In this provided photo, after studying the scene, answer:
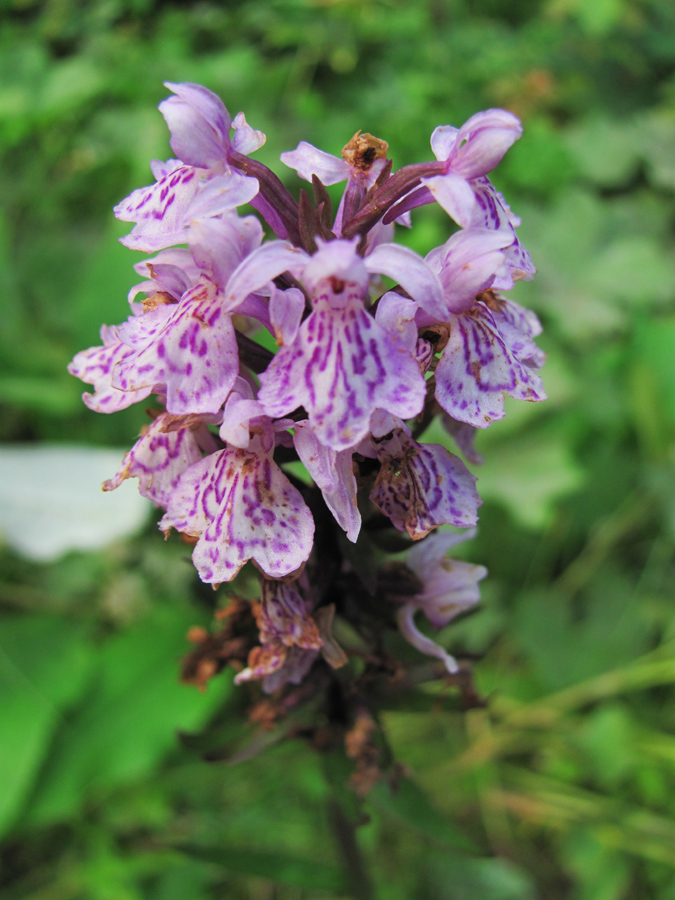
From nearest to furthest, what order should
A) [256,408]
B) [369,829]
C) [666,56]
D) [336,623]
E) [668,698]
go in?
[256,408] → [336,623] → [369,829] → [668,698] → [666,56]

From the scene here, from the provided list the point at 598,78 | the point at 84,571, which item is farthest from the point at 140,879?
the point at 598,78

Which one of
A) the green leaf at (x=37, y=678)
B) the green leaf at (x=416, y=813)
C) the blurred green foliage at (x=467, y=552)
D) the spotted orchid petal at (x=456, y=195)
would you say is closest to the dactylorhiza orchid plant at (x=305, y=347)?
the spotted orchid petal at (x=456, y=195)

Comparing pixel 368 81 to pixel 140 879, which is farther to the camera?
pixel 368 81

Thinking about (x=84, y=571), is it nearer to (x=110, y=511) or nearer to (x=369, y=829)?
(x=110, y=511)

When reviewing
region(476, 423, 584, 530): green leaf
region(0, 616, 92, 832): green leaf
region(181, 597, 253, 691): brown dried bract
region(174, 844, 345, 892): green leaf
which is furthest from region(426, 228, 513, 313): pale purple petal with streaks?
region(0, 616, 92, 832): green leaf

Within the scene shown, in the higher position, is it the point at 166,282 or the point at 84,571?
the point at 166,282

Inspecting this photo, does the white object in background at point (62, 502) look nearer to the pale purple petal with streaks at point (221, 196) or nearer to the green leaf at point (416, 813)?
the green leaf at point (416, 813)

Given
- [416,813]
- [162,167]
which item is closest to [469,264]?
[162,167]
